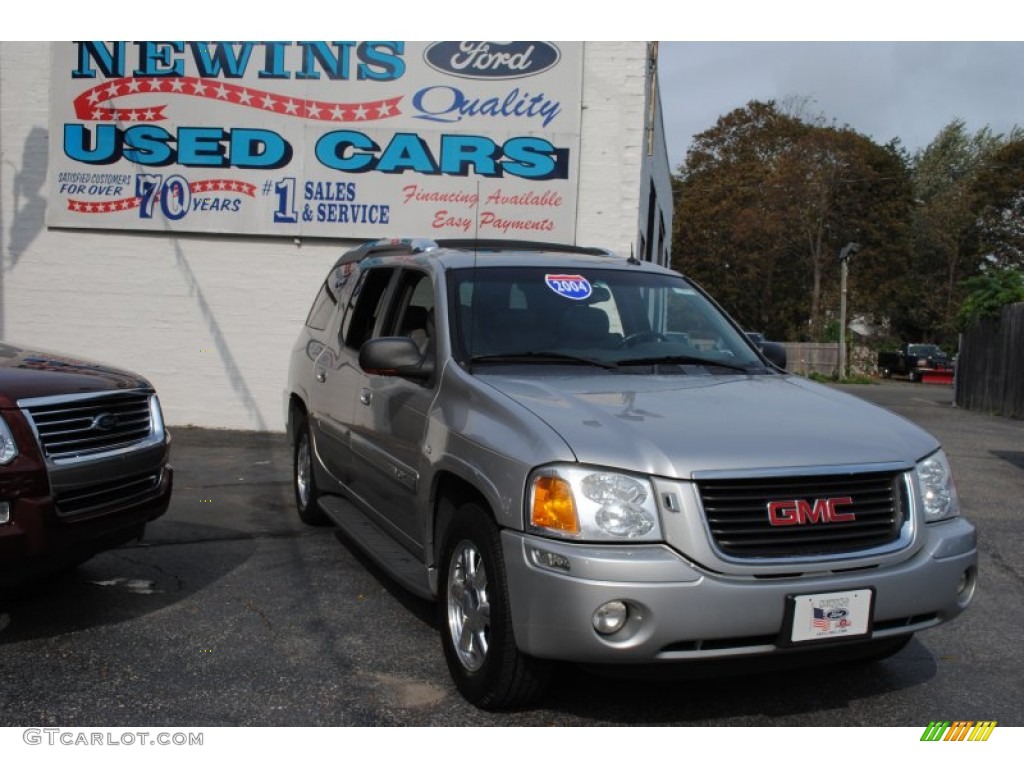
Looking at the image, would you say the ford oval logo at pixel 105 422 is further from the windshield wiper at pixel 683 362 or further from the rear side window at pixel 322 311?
the windshield wiper at pixel 683 362

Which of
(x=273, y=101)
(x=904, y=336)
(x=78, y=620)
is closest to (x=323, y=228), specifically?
(x=273, y=101)

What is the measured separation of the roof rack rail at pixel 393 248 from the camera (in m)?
5.68

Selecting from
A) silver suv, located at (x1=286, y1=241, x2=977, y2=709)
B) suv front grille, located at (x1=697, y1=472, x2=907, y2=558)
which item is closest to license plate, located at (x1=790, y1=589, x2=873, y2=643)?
silver suv, located at (x1=286, y1=241, x2=977, y2=709)

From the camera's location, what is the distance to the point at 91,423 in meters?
4.68

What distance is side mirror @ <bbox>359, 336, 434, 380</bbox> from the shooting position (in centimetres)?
450

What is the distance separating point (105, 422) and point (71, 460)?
34 cm

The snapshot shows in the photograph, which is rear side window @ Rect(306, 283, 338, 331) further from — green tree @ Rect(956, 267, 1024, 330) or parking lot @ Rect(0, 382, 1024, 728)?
green tree @ Rect(956, 267, 1024, 330)

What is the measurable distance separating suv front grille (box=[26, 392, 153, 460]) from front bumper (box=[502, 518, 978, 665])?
2.20 meters

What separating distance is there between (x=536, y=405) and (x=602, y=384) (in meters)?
0.51

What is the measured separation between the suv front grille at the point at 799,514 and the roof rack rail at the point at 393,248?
265 centimetres

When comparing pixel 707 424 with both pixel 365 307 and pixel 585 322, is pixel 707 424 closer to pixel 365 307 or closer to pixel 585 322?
pixel 585 322

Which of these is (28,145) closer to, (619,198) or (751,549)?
(619,198)

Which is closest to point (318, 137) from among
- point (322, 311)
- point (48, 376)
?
point (322, 311)

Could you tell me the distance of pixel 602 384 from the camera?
4277 millimetres
